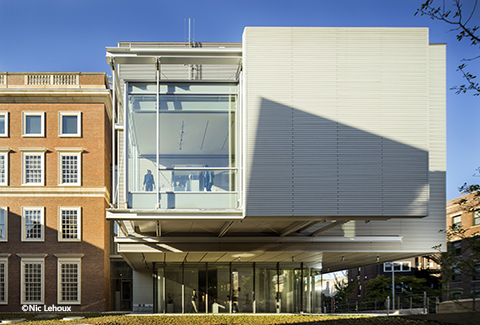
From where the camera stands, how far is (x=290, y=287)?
3011cm

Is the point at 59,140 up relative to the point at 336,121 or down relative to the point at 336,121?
up

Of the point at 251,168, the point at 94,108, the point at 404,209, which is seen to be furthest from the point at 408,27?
the point at 94,108

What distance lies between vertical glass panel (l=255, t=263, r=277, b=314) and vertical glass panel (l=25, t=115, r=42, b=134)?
22950 millimetres

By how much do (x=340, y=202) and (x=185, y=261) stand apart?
16.2 m

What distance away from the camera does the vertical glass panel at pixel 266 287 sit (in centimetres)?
2972

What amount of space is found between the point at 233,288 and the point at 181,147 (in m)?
16.0

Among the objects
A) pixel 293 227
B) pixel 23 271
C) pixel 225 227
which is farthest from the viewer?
pixel 23 271

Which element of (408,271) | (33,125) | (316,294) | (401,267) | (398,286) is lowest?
(398,286)

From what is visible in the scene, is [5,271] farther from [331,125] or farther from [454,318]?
[454,318]

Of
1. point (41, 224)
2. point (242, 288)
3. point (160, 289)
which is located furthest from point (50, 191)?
point (242, 288)

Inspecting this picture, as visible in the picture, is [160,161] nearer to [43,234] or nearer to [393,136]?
[393,136]

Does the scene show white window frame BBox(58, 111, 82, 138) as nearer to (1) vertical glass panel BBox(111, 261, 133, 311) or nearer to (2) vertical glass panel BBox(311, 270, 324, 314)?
(1) vertical glass panel BBox(111, 261, 133, 311)

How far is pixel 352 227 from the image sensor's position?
24.0 m

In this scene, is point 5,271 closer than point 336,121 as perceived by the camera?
No
